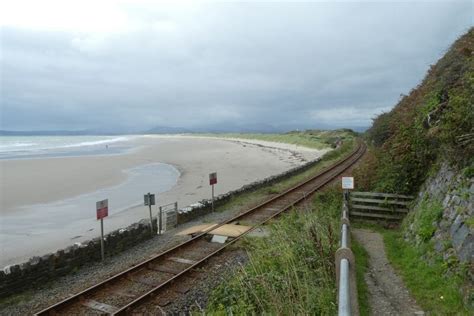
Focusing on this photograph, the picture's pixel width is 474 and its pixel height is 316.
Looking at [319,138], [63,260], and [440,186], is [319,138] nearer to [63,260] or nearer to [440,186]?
[440,186]

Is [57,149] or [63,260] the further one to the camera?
[57,149]

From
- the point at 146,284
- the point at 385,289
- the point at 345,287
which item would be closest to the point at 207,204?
the point at 146,284

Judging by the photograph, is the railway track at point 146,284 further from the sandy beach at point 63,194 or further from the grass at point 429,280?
the sandy beach at point 63,194

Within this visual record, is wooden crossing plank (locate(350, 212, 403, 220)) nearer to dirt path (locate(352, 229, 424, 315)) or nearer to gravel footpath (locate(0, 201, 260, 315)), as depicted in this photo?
dirt path (locate(352, 229, 424, 315))

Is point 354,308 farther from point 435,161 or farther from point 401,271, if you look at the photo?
point 435,161

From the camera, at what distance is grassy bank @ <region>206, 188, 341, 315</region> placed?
15.8 ft

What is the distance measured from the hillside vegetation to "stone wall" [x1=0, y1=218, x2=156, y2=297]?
25.3 feet

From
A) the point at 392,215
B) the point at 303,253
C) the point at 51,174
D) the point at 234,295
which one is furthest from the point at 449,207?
the point at 51,174

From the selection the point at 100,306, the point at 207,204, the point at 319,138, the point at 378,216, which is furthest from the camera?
the point at 319,138

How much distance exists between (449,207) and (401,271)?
1.46 meters

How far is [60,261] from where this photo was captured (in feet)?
29.2

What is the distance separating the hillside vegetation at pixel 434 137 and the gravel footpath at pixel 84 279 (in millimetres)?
5120

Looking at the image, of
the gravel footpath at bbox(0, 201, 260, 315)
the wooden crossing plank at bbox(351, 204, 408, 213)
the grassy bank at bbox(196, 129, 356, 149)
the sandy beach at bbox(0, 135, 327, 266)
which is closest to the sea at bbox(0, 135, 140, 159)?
the sandy beach at bbox(0, 135, 327, 266)

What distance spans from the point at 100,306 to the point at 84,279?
6.30 ft
